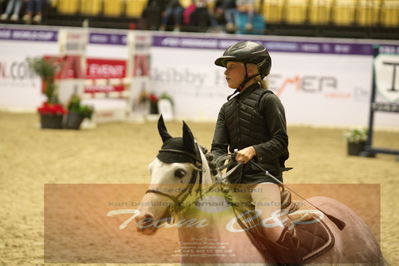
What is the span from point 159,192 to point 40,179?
6556 mm

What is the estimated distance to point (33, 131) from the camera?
44.5 ft

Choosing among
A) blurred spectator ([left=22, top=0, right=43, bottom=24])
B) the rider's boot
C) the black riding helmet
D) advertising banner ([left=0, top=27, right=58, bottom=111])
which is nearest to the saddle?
the rider's boot

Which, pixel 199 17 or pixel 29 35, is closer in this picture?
pixel 29 35

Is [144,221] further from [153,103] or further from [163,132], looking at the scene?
[153,103]

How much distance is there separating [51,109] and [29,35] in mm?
4051

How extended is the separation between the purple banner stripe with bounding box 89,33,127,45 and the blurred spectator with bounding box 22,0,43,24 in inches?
117

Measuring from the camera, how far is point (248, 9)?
17594 mm

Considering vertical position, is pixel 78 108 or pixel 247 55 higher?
pixel 247 55

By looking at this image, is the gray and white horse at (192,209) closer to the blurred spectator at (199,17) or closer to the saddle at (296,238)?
the saddle at (296,238)

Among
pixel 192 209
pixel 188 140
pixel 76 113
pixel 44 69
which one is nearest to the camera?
pixel 188 140

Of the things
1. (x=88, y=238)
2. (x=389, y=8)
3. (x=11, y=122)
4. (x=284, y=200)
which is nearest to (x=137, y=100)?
(x=11, y=122)

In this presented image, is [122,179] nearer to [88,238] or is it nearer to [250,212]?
[88,238]

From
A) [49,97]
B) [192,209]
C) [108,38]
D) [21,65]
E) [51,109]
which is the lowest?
[51,109]

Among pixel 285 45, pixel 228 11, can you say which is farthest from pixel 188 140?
pixel 228 11
